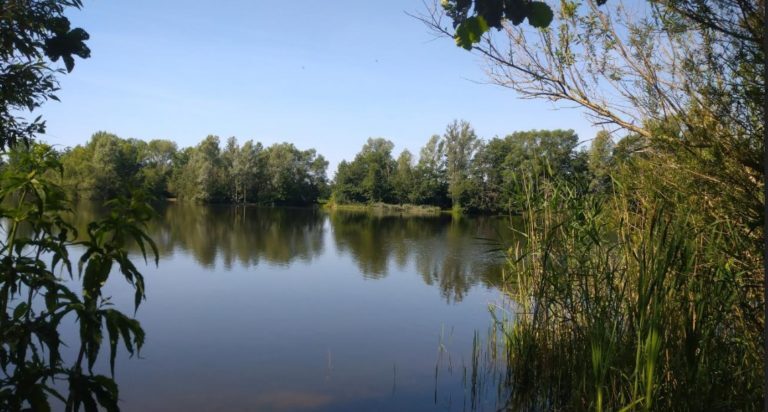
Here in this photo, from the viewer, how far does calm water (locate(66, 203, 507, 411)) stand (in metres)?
6.25

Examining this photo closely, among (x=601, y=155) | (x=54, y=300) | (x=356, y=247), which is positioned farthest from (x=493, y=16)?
(x=356, y=247)

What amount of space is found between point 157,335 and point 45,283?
25.6 feet

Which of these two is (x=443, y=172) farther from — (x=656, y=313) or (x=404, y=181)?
(x=656, y=313)

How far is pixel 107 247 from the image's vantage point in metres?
1.41

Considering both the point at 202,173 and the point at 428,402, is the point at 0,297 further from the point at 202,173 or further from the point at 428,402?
the point at 202,173

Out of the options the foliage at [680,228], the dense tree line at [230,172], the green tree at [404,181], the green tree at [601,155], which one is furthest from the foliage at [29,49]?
the green tree at [404,181]

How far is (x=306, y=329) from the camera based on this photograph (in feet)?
30.0

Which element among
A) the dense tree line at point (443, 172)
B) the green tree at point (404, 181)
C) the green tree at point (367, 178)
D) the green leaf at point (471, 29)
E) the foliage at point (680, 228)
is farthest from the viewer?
the green tree at point (367, 178)

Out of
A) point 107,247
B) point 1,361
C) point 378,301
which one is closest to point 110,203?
point 107,247

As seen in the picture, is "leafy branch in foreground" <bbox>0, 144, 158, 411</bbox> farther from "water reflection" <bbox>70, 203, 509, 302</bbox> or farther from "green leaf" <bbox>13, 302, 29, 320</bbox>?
"water reflection" <bbox>70, 203, 509, 302</bbox>

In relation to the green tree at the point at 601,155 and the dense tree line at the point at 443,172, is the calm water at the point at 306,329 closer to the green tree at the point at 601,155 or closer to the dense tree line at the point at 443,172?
the green tree at the point at 601,155

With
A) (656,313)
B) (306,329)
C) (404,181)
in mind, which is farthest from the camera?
(404,181)

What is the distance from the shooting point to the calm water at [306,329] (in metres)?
6.25

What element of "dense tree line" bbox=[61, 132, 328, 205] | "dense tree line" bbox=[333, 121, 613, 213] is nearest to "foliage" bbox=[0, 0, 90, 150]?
"dense tree line" bbox=[333, 121, 613, 213]
